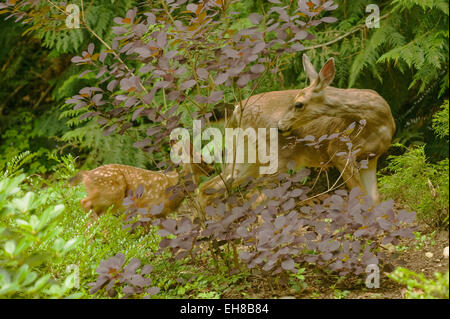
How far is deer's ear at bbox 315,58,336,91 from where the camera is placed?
435cm

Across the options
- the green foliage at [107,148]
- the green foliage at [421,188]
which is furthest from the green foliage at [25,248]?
the green foliage at [107,148]

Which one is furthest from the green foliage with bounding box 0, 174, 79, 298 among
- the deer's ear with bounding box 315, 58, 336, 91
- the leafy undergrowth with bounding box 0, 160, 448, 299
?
the deer's ear with bounding box 315, 58, 336, 91

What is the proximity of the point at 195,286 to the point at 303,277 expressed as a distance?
774 millimetres

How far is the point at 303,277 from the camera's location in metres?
3.37

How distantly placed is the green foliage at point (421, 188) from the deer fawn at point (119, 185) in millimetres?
1896

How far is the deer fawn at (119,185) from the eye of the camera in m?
5.35

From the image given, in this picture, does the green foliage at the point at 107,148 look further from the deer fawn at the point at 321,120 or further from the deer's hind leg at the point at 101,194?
the deer fawn at the point at 321,120

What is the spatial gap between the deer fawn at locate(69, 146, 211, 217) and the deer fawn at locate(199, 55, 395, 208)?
611mm

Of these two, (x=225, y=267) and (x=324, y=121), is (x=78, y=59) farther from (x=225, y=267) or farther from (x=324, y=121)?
(x=324, y=121)

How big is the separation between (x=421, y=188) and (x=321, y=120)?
1266 millimetres

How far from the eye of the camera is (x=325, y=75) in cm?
447

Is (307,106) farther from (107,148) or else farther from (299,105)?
(107,148)

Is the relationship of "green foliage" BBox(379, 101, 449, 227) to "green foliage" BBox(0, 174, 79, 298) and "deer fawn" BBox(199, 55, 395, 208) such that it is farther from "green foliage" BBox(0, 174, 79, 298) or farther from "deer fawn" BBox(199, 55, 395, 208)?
"green foliage" BBox(0, 174, 79, 298)
